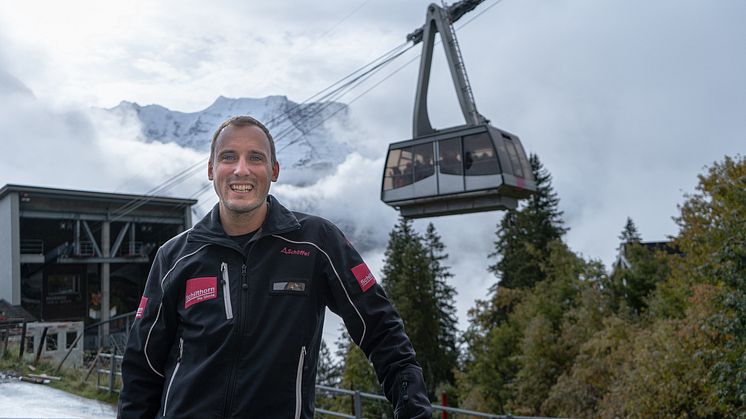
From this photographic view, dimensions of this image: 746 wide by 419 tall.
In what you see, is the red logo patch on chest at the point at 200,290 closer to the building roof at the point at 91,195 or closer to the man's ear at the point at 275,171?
the man's ear at the point at 275,171

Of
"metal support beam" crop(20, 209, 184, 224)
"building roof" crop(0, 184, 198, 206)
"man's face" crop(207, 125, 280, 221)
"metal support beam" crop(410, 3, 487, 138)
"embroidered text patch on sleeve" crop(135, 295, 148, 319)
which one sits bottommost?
"embroidered text patch on sleeve" crop(135, 295, 148, 319)

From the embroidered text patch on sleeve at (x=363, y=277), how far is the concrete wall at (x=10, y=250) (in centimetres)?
1891

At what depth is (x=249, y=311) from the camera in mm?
2162

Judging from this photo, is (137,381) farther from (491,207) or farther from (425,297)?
(425,297)

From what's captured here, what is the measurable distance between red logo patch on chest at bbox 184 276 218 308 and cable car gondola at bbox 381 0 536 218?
15212 millimetres

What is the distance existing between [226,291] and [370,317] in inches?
17.5

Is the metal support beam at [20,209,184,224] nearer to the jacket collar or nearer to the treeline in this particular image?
the treeline

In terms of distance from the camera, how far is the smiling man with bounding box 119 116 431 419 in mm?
2123

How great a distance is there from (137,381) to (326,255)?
73 centimetres

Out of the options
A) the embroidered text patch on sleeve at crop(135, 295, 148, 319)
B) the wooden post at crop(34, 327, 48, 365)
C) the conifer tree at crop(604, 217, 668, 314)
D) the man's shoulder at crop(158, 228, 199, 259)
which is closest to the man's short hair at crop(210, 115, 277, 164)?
the man's shoulder at crop(158, 228, 199, 259)

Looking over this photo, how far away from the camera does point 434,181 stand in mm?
17766

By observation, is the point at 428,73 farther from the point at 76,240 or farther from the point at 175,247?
the point at 175,247

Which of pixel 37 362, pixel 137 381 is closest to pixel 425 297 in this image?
pixel 37 362

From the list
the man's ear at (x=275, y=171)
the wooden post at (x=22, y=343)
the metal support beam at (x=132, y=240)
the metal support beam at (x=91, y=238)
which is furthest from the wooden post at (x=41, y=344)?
the man's ear at (x=275, y=171)
